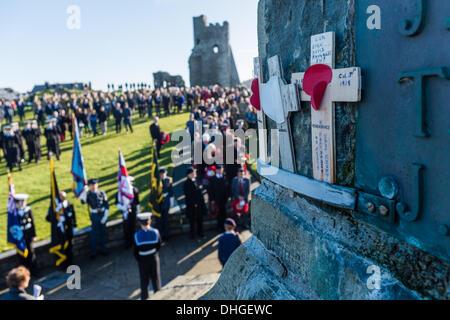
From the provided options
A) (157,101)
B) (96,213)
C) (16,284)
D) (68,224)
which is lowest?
(68,224)

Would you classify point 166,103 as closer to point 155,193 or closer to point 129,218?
point 155,193

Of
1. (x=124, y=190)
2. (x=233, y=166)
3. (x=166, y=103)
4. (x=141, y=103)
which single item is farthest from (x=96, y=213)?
(x=141, y=103)

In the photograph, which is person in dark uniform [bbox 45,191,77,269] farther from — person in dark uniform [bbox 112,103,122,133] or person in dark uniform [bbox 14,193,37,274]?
person in dark uniform [bbox 112,103,122,133]

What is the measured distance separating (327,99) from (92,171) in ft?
44.8

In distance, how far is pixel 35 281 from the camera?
8.10m

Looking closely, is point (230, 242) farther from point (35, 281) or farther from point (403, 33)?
point (403, 33)

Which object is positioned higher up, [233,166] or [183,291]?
[233,166]

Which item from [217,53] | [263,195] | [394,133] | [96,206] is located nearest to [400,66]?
[394,133]

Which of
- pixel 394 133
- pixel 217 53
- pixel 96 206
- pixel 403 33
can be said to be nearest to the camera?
pixel 403 33

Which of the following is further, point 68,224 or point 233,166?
point 233,166

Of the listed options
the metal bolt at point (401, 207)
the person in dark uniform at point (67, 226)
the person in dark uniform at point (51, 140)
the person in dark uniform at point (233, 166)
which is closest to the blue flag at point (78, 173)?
the person in dark uniform at point (67, 226)

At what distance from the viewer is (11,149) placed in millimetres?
15680

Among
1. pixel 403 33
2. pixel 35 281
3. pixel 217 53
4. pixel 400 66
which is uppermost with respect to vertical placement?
pixel 217 53

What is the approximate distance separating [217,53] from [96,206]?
139ft
